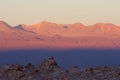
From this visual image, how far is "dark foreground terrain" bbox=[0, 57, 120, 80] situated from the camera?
13633 millimetres

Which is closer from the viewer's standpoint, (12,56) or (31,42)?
(12,56)

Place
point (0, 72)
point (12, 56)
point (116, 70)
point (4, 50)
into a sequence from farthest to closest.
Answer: point (4, 50), point (12, 56), point (0, 72), point (116, 70)

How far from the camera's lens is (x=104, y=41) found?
18700 cm

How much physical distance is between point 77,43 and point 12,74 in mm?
169091

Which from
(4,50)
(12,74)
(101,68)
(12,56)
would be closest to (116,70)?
(101,68)

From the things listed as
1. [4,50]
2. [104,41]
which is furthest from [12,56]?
[104,41]

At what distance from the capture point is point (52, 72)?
14680mm

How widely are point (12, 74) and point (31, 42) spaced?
166 meters

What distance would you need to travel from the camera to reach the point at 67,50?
181 metres

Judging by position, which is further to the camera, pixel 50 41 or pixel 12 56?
pixel 50 41

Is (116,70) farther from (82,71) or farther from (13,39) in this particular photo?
(13,39)

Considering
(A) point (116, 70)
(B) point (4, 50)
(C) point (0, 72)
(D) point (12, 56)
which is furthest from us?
(B) point (4, 50)

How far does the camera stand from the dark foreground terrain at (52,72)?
13.6 meters

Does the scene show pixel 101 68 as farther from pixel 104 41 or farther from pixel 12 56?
pixel 104 41
